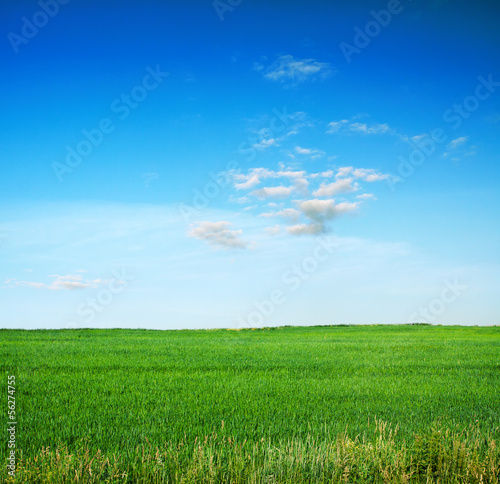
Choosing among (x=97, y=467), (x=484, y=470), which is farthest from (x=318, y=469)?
(x=97, y=467)

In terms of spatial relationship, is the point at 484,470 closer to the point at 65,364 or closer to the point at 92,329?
the point at 65,364

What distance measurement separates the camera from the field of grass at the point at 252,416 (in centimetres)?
510

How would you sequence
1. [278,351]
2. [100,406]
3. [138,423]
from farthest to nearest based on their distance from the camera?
[278,351] → [100,406] → [138,423]

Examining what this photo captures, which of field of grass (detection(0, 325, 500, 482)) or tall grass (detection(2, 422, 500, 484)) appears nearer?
tall grass (detection(2, 422, 500, 484))

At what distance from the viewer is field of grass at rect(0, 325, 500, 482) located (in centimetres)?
510

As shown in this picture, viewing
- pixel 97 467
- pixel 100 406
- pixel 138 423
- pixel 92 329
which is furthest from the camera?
pixel 92 329

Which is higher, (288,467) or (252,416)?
(288,467)

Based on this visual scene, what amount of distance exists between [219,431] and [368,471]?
2.71 metres

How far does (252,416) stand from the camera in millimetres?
7961

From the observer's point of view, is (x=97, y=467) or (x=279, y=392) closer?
(x=97, y=467)

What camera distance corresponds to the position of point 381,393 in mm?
10312

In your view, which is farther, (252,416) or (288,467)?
(252,416)

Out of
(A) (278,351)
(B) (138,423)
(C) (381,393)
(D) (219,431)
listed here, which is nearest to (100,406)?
(B) (138,423)

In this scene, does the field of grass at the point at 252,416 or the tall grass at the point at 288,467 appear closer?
the tall grass at the point at 288,467
